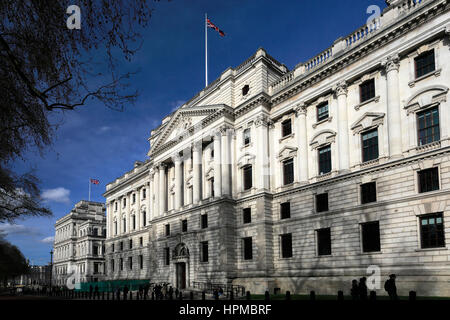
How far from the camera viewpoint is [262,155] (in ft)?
127

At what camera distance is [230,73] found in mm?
44219

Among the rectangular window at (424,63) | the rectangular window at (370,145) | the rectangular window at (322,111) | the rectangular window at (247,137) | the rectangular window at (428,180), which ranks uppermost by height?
the rectangular window at (424,63)

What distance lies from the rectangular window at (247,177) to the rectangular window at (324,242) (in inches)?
373

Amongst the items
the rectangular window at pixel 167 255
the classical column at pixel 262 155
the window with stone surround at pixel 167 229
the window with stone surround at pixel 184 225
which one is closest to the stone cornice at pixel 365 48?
the classical column at pixel 262 155

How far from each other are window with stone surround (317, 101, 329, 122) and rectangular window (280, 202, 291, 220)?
27.5 feet

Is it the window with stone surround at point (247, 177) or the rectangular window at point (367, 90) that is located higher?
the rectangular window at point (367, 90)

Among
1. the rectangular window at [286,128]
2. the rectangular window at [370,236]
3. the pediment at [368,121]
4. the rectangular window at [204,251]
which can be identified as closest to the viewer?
the rectangular window at [370,236]

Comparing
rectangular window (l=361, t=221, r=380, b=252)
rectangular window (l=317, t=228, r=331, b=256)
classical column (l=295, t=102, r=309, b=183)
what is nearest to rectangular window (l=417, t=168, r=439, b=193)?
rectangular window (l=361, t=221, r=380, b=252)

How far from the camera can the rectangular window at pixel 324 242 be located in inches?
1284

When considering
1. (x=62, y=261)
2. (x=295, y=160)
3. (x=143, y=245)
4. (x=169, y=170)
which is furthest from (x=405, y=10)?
(x=62, y=261)

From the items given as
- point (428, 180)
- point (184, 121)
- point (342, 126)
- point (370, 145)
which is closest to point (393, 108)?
point (370, 145)

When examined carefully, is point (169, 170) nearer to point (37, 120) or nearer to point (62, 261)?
point (37, 120)

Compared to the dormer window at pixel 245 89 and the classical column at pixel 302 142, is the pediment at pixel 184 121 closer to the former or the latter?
the dormer window at pixel 245 89

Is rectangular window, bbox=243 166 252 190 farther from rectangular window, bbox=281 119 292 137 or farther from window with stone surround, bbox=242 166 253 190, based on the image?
rectangular window, bbox=281 119 292 137
